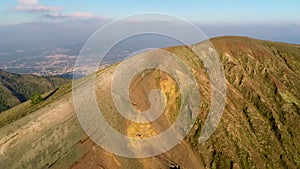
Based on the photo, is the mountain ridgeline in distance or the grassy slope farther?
the grassy slope

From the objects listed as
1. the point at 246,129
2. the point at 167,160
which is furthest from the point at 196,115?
the point at 167,160

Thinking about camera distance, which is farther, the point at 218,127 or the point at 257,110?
the point at 257,110

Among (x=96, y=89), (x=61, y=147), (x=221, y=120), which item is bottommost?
(x=221, y=120)

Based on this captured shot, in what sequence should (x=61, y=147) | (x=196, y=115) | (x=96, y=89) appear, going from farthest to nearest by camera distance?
(x=196, y=115)
(x=96, y=89)
(x=61, y=147)

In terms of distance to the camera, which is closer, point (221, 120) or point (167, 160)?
point (167, 160)

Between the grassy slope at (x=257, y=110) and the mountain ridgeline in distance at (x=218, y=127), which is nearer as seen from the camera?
the mountain ridgeline in distance at (x=218, y=127)

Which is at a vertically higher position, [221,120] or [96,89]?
[96,89]

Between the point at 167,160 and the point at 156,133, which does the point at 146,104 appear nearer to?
the point at 156,133

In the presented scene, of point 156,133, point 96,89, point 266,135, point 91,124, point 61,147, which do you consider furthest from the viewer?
point 266,135
